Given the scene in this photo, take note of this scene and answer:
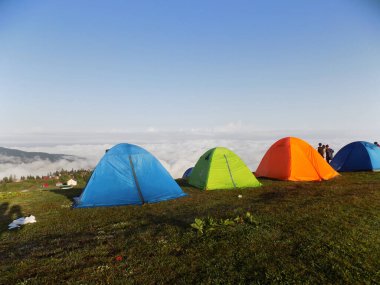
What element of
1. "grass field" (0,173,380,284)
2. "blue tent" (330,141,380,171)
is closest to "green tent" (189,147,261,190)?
"grass field" (0,173,380,284)

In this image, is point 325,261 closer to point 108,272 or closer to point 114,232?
point 108,272

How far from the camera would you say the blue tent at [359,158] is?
78.4 ft

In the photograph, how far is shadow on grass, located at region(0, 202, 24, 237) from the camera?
1135 cm

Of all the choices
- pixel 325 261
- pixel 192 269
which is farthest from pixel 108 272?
pixel 325 261

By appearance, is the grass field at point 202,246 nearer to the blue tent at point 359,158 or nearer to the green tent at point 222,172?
the green tent at point 222,172

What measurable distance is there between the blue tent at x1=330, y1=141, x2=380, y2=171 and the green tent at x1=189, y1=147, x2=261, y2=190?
1267 centimetres

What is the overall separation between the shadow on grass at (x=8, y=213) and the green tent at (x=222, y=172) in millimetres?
10793

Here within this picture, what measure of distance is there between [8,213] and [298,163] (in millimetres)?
19451

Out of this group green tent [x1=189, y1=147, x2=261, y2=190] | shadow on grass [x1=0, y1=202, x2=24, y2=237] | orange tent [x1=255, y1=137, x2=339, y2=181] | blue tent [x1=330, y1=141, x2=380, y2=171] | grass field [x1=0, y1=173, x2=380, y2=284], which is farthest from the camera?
blue tent [x1=330, y1=141, x2=380, y2=171]

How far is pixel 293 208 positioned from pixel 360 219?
236 cm

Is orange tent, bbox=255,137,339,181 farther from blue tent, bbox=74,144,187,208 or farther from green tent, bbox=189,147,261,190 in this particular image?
blue tent, bbox=74,144,187,208

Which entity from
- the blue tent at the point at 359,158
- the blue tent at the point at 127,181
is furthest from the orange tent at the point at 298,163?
the blue tent at the point at 127,181

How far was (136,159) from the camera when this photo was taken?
14.6 metres

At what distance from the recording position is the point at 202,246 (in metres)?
7.00
